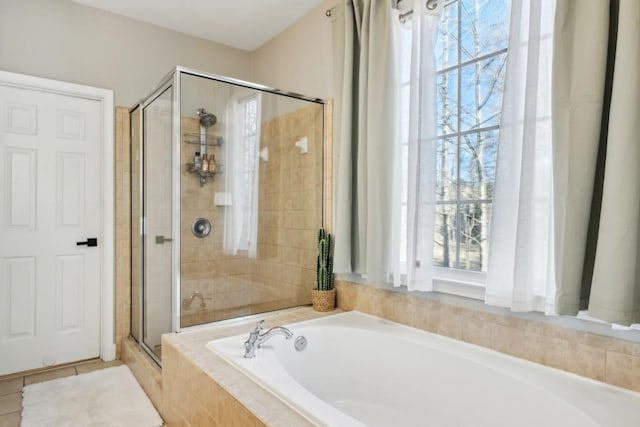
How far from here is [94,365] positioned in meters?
2.75

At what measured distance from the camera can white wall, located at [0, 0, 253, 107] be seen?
2.54 meters

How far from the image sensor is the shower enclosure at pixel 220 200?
2154 mm

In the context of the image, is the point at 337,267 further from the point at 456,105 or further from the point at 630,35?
the point at 630,35

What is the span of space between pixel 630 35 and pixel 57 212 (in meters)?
3.15

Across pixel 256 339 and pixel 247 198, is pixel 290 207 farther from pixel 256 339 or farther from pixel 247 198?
pixel 256 339

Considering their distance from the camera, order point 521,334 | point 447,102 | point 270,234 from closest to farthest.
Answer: point 521,334, point 447,102, point 270,234

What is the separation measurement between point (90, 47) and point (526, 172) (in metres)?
2.89

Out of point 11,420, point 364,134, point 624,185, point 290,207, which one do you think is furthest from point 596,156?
point 11,420

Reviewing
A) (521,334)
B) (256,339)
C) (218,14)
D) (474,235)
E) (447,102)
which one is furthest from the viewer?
(218,14)

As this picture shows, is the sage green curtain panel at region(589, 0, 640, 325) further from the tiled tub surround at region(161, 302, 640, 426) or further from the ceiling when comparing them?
the ceiling

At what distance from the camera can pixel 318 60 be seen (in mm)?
2764

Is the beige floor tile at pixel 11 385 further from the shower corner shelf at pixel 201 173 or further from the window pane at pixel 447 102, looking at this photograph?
the window pane at pixel 447 102

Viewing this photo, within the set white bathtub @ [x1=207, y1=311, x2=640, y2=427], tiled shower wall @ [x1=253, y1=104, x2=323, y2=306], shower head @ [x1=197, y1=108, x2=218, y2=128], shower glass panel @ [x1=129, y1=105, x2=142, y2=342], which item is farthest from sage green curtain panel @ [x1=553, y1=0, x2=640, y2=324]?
shower glass panel @ [x1=129, y1=105, x2=142, y2=342]

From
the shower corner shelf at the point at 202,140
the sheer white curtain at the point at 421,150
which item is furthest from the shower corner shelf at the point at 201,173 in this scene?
the sheer white curtain at the point at 421,150
